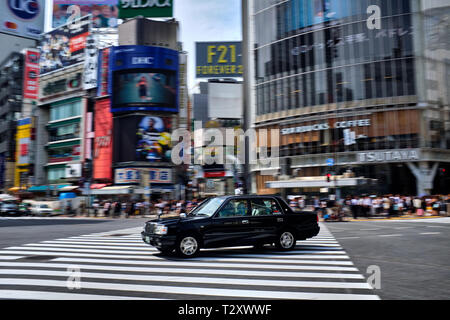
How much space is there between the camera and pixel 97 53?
53.9 meters

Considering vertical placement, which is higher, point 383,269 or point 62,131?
point 62,131

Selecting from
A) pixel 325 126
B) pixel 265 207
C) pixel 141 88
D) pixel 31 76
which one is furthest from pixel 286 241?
pixel 31 76

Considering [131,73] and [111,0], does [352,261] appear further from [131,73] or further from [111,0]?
[111,0]

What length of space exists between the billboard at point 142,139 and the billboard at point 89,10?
24.6m

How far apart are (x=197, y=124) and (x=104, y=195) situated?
173ft

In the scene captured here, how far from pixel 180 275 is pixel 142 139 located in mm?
45551

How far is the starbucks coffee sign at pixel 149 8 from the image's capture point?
54875mm

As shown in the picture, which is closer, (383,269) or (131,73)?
(383,269)

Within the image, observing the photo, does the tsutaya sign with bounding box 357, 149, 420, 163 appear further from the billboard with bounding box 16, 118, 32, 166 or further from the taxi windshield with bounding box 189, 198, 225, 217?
the billboard with bounding box 16, 118, 32, 166

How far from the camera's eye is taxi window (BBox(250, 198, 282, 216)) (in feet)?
32.6

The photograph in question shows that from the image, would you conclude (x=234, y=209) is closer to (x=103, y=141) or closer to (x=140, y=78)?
(x=140, y=78)

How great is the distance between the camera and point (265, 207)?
1007 cm

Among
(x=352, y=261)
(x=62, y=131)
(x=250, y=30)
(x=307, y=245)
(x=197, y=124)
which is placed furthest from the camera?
(x=197, y=124)

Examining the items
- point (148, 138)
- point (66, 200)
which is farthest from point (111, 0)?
point (66, 200)
